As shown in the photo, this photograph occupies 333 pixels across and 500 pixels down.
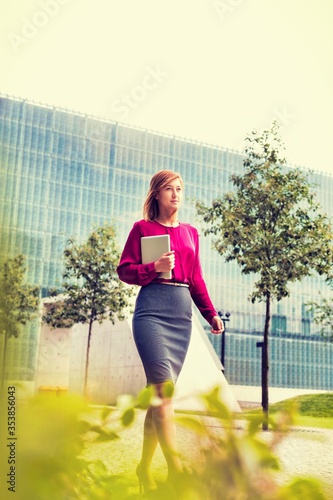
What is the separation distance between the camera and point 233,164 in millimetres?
21656

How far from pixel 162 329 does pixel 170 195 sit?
404 mm

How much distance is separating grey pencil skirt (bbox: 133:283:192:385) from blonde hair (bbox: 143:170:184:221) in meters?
0.26

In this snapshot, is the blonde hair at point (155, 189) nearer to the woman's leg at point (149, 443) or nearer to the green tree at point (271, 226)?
the woman's leg at point (149, 443)

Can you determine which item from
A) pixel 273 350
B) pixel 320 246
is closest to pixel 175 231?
pixel 320 246

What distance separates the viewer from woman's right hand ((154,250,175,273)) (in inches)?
63.2

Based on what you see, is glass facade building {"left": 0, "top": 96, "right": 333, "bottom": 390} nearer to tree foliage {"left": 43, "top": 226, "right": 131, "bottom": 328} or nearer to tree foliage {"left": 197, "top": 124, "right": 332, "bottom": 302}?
tree foliage {"left": 43, "top": 226, "right": 131, "bottom": 328}

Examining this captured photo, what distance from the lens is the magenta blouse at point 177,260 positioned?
1685 mm

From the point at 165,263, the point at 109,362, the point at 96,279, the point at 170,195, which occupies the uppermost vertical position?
the point at 96,279

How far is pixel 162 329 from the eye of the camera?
5.22ft

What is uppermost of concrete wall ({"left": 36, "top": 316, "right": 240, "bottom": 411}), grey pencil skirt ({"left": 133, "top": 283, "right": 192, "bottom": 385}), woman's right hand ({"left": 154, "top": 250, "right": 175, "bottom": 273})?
woman's right hand ({"left": 154, "top": 250, "right": 175, "bottom": 273})

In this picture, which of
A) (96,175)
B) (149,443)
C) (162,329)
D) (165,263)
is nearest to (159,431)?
(149,443)

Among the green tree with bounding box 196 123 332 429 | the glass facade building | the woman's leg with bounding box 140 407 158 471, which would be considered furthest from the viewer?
the glass facade building

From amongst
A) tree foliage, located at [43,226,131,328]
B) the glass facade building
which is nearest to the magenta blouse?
tree foliage, located at [43,226,131,328]

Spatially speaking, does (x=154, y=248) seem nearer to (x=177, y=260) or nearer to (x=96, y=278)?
(x=177, y=260)
